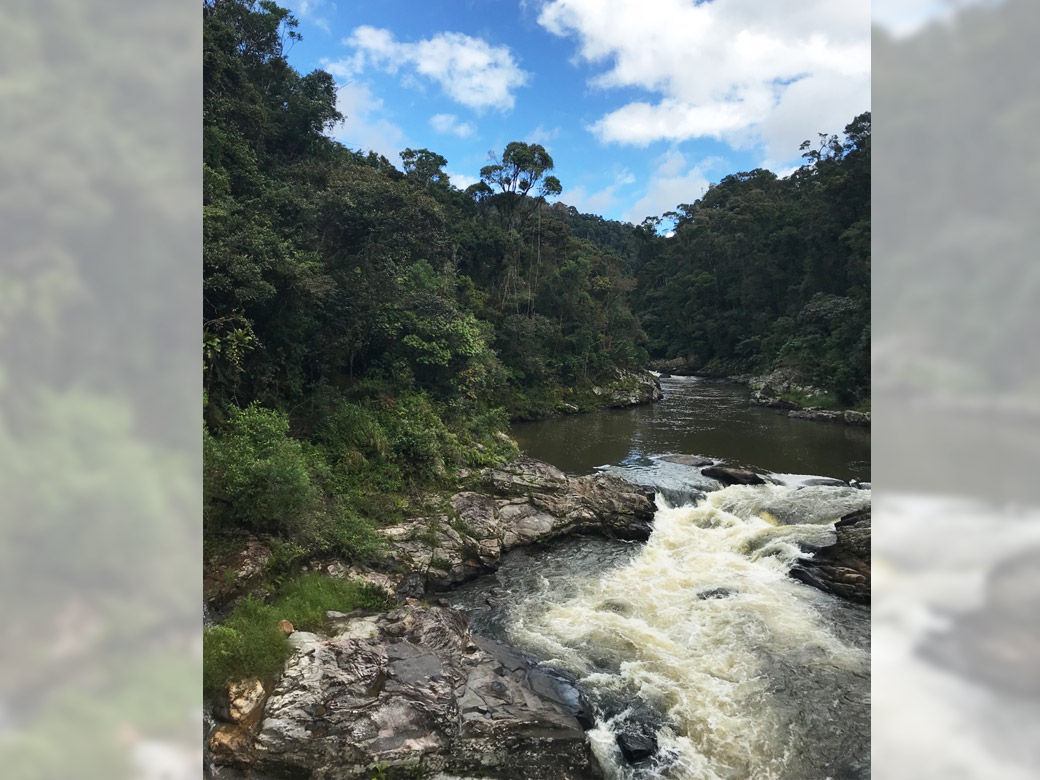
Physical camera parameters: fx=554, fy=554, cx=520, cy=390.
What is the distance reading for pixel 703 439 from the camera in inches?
772

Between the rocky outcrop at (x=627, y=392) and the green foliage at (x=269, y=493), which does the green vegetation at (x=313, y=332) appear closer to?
the green foliage at (x=269, y=493)

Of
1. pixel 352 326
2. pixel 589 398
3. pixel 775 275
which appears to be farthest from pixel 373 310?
pixel 775 275

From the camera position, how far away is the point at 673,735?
5617 millimetres

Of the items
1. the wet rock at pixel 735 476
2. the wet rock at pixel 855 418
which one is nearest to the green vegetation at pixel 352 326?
the wet rock at pixel 855 418

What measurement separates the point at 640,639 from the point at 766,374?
95.2 feet

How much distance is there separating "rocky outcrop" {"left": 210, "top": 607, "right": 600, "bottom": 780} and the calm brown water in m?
9.76

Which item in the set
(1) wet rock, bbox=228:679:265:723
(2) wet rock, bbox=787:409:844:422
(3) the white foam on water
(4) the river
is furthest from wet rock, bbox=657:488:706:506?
(2) wet rock, bbox=787:409:844:422

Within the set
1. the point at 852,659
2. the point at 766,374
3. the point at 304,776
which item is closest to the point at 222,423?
the point at 304,776

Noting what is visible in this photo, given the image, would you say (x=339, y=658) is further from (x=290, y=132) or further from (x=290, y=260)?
(x=290, y=132)

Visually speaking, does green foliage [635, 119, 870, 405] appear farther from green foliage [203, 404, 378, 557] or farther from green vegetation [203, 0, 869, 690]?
green foliage [203, 404, 378, 557]

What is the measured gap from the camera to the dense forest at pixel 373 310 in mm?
8383

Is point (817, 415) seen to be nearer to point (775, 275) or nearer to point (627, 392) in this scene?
point (627, 392)

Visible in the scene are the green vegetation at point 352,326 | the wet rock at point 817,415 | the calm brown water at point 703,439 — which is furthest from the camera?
the wet rock at point 817,415

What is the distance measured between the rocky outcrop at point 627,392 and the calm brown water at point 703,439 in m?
1.09
